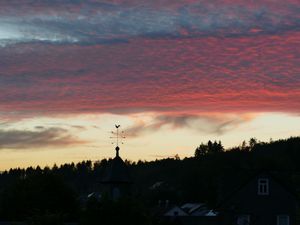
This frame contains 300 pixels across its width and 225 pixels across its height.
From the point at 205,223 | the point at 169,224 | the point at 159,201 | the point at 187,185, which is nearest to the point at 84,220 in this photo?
the point at 169,224

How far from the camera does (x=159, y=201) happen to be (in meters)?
147

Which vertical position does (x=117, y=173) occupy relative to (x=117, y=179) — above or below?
above

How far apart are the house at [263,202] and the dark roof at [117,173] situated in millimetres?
11584

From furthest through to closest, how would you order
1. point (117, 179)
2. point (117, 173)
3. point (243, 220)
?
1. point (117, 173)
2. point (117, 179)
3. point (243, 220)

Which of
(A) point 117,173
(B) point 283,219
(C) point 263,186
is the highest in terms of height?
(A) point 117,173

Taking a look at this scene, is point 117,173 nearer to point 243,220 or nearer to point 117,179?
point 117,179

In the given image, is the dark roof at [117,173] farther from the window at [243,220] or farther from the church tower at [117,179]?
the window at [243,220]

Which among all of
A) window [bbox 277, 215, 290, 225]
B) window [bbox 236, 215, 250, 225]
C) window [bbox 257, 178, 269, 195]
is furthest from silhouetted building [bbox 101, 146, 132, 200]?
window [bbox 277, 215, 290, 225]

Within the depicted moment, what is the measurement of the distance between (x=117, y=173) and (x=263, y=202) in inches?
586

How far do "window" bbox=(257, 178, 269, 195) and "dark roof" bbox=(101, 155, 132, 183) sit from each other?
13.3 meters

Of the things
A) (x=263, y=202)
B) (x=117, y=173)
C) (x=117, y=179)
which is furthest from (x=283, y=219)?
(x=117, y=173)

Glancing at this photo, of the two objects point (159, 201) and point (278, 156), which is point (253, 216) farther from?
point (278, 156)

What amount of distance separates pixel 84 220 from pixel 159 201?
10131 centimetres

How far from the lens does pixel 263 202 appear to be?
70438 millimetres
